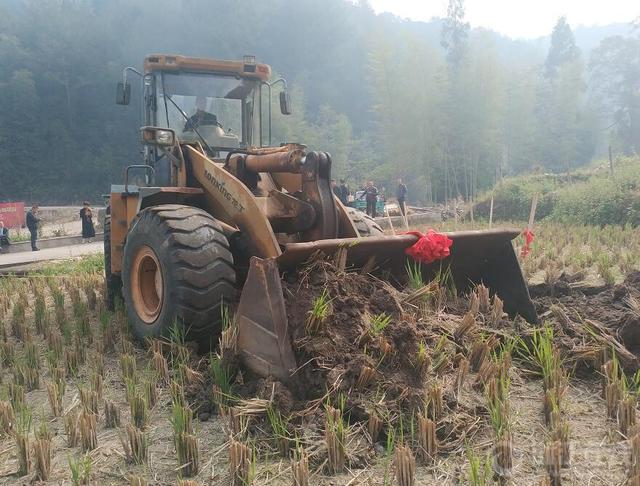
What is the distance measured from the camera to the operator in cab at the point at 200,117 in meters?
5.84

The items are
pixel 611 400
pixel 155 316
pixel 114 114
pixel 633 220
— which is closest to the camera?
pixel 611 400

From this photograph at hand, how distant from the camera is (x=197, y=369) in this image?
3.61m

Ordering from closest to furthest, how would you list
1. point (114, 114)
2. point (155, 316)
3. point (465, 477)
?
point (465, 477) < point (155, 316) < point (114, 114)

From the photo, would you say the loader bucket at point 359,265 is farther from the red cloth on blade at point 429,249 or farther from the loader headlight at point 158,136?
the loader headlight at point 158,136

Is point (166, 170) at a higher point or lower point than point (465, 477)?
higher

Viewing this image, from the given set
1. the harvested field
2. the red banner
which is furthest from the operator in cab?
the red banner

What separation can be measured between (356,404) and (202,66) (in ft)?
14.0

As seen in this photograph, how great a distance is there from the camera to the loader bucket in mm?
3180

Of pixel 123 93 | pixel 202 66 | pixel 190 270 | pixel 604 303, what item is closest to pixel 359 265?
pixel 190 270

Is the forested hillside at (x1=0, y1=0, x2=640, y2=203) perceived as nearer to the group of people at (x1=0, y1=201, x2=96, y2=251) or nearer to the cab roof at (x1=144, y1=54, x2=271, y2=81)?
the group of people at (x1=0, y1=201, x2=96, y2=251)

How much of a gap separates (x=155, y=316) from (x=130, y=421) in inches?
49.8

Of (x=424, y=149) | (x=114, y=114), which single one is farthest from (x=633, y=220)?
(x=114, y=114)

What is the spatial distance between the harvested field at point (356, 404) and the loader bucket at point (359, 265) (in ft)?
0.31

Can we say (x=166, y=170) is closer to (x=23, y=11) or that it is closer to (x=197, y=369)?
(x=197, y=369)
